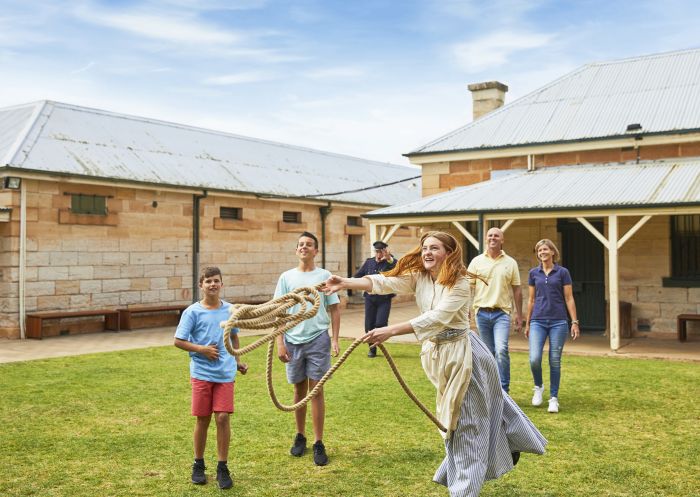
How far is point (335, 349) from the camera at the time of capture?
5977mm

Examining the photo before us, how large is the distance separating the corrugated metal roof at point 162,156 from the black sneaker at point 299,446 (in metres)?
10.7

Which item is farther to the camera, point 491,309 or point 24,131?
point 24,131

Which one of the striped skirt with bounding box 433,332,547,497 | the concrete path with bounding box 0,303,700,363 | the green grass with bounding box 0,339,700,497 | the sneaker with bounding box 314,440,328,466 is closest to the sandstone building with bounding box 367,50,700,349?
the concrete path with bounding box 0,303,700,363

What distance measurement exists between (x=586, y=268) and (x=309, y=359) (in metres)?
10.2

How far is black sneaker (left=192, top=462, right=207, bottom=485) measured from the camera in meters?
5.12

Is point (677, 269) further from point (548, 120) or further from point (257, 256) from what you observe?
point (257, 256)

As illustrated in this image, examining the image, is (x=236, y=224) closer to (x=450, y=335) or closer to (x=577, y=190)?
(x=577, y=190)

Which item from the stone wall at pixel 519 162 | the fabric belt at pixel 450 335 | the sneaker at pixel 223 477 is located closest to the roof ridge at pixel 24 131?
the stone wall at pixel 519 162

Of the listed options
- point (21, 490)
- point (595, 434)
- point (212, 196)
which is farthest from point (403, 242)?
point (21, 490)

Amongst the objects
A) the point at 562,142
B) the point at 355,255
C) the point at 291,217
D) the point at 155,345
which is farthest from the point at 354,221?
the point at 155,345

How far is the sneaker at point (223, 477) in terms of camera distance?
16.4 ft

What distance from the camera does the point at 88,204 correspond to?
1570 centimetres

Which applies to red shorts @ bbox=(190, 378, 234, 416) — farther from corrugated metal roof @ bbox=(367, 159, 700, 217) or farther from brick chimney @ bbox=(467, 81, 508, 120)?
brick chimney @ bbox=(467, 81, 508, 120)

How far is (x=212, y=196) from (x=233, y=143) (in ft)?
13.9
